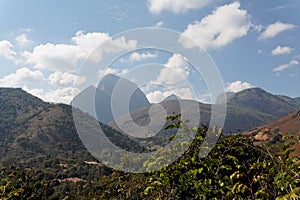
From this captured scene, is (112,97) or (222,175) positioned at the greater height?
(112,97)

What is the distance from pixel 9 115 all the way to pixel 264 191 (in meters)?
153

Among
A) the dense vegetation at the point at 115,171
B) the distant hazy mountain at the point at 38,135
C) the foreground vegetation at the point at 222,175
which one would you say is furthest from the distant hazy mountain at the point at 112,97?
the distant hazy mountain at the point at 38,135

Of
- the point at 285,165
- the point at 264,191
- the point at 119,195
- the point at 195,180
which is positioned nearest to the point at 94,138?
the point at 195,180

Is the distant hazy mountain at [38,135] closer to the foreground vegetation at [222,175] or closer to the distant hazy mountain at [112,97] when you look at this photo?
the distant hazy mountain at [112,97]

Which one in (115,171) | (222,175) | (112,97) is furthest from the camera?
(115,171)

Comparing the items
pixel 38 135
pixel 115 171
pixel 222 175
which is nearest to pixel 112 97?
pixel 222 175

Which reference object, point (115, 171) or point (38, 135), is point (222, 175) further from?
point (38, 135)

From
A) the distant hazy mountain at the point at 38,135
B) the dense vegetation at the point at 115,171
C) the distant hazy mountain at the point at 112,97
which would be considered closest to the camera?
the dense vegetation at the point at 115,171

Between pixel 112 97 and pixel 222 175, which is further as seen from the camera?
pixel 112 97

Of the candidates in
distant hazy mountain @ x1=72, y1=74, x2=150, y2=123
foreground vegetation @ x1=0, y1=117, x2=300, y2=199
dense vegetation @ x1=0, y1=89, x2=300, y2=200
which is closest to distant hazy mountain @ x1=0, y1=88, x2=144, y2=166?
dense vegetation @ x1=0, y1=89, x2=300, y2=200

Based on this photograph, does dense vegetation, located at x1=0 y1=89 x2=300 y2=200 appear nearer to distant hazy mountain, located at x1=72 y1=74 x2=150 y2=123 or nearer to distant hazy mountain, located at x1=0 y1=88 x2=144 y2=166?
distant hazy mountain, located at x1=0 y1=88 x2=144 y2=166

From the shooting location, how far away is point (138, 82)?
6289 mm

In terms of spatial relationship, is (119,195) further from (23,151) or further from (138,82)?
(23,151)

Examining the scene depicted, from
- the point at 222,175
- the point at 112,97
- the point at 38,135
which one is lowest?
the point at 222,175
